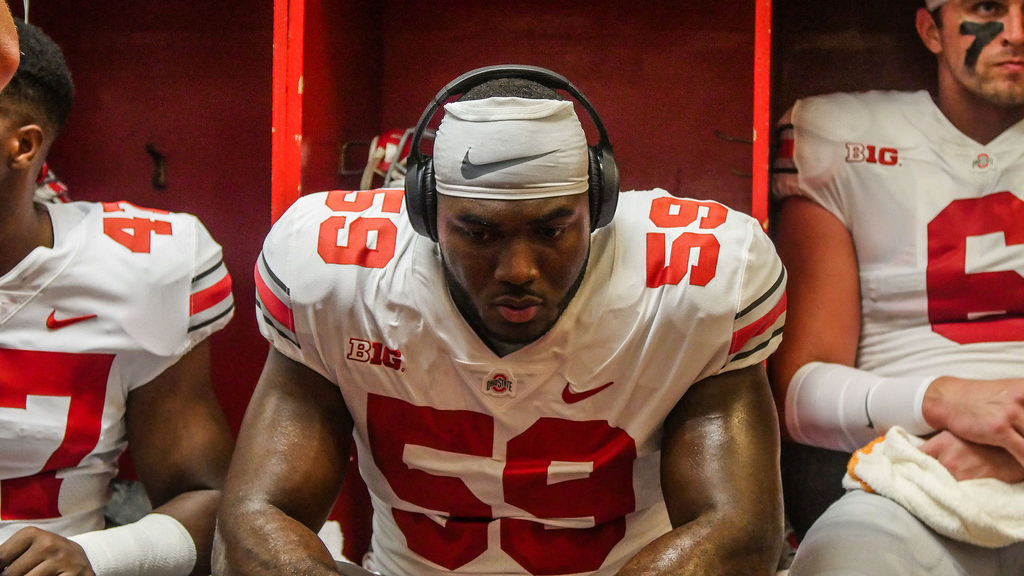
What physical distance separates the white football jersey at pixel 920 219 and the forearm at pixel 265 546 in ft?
2.99

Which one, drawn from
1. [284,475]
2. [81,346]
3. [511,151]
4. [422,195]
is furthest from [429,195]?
[81,346]

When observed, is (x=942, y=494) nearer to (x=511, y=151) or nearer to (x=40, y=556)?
(x=511, y=151)

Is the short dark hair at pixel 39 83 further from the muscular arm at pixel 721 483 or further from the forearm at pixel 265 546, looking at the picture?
the muscular arm at pixel 721 483

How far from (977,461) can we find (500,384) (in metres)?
0.62

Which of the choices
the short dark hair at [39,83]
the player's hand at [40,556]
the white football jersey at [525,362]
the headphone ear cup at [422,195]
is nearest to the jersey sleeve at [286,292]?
the white football jersey at [525,362]

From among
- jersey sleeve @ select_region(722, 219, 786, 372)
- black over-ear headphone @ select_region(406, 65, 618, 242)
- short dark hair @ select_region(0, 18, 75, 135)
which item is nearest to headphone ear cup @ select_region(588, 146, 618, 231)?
black over-ear headphone @ select_region(406, 65, 618, 242)

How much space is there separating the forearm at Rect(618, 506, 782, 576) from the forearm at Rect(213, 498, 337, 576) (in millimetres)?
312

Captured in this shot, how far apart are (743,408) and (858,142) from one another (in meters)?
0.68

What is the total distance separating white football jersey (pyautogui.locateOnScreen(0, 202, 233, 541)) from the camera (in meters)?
1.38

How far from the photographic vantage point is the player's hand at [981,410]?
4.28 ft

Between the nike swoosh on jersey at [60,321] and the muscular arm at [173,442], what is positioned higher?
the nike swoosh on jersey at [60,321]

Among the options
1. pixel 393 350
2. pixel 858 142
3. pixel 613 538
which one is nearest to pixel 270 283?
pixel 393 350

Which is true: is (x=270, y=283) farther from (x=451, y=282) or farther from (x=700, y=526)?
(x=700, y=526)

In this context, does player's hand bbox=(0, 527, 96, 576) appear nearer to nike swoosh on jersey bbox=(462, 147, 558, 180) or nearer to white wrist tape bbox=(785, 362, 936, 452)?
nike swoosh on jersey bbox=(462, 147, 558, 180)
